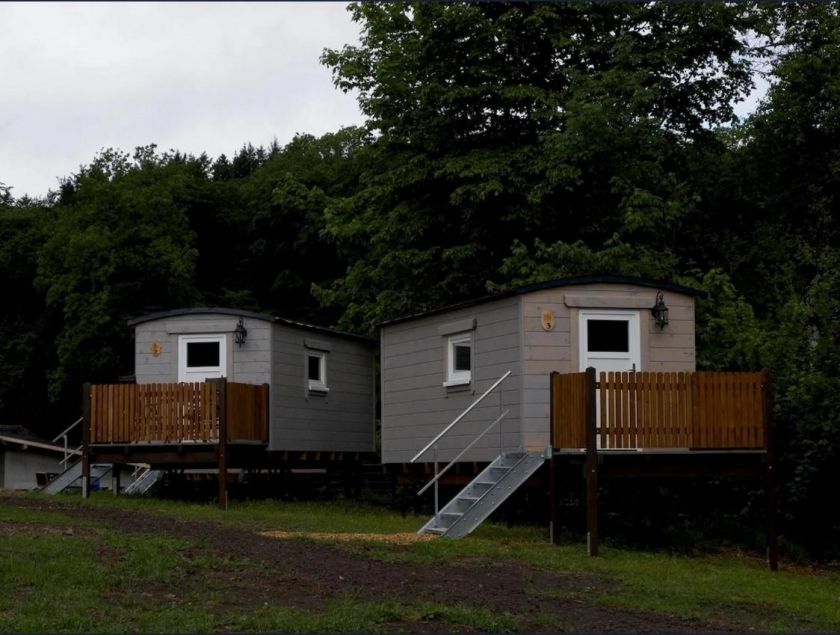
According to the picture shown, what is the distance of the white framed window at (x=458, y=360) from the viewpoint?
19.1m

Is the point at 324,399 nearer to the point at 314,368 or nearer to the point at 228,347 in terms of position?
the point at 314,368

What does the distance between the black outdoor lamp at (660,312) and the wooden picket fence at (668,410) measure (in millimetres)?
2074

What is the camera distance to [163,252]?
36.2 metres

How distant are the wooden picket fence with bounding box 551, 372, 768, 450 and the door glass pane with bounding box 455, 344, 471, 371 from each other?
375cm

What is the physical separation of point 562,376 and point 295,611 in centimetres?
677

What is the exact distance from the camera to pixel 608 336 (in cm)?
1756

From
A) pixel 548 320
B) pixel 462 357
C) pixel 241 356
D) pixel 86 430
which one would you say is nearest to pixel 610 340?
pixel 548 320

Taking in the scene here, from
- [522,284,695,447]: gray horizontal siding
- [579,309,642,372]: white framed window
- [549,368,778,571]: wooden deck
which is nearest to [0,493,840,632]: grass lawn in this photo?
[549,368,778,571]: wooden deck

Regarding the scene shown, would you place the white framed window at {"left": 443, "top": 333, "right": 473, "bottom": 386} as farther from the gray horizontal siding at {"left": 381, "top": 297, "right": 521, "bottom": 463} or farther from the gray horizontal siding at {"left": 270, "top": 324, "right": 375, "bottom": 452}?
the gray horizontal siding at {"left": 270, "top": 324, "right": 375, "bottom": 452}

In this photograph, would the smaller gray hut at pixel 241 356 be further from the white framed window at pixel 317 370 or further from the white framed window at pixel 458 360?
the white framed window at pixel 458 360

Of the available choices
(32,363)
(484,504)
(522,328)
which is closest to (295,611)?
(484,504)

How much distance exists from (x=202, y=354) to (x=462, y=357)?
5681 mm

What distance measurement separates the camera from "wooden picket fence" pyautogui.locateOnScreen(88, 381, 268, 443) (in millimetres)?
20156

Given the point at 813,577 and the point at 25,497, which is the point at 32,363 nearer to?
the point at 25,497
